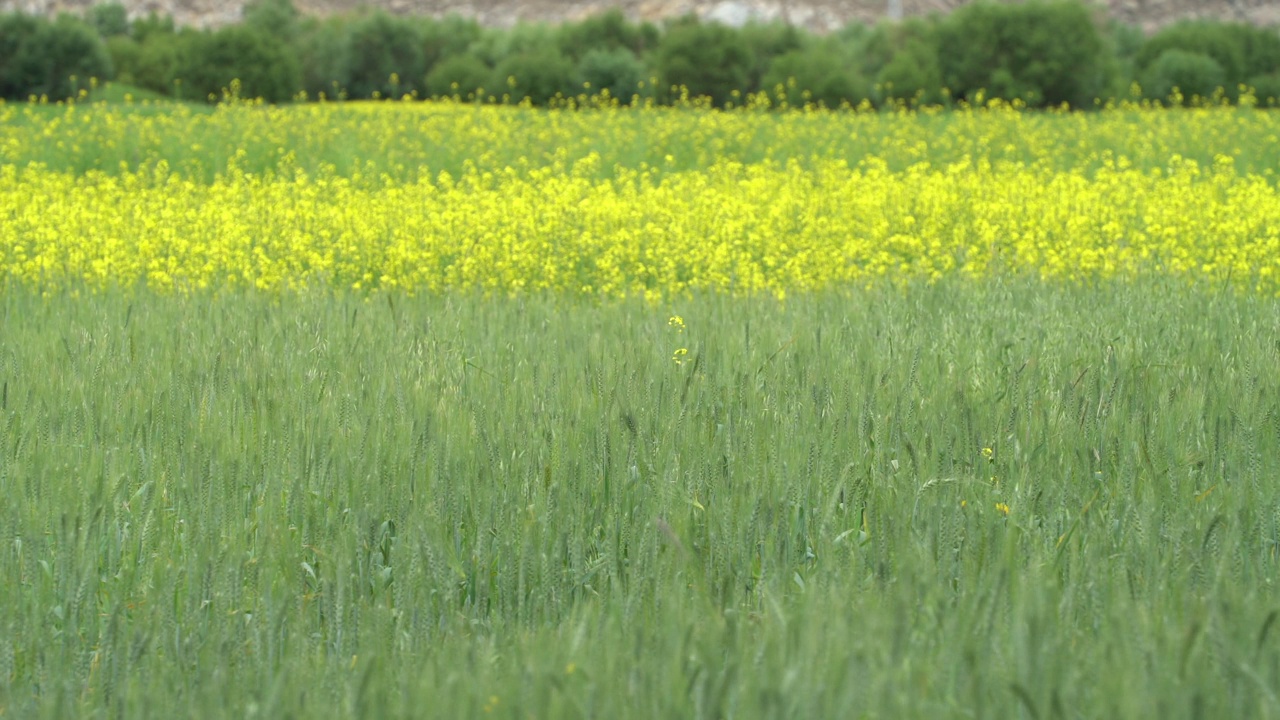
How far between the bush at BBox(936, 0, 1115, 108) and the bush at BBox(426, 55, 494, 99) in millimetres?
10656

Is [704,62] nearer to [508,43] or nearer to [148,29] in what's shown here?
[508,43]

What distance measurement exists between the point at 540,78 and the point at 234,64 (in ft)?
22.0

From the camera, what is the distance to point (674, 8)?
76500 millimetres

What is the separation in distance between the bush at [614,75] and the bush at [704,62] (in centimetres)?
57

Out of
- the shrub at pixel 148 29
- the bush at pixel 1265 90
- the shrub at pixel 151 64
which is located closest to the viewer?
the bush at pixel 1265 90

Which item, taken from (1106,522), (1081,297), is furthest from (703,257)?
(1106,522)

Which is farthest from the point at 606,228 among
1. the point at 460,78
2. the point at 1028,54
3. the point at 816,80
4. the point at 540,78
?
the point at 460,78

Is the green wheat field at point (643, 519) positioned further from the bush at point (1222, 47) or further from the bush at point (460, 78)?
the bush at point (1222, 47)

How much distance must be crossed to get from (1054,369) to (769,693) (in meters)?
2.55

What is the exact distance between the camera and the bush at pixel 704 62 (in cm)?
2784

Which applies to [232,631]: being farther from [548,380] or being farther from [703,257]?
[703,257]

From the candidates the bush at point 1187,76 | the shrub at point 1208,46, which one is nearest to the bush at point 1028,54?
the bush at point 1187,76

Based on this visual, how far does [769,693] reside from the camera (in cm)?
155

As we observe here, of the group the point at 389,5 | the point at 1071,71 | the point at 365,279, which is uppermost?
the point at 389,5
